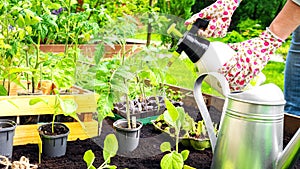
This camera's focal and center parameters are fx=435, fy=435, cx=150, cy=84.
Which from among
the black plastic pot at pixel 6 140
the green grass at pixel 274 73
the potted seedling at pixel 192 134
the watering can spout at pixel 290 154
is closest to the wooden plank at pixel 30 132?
the black plastic pot at pixel 6 140

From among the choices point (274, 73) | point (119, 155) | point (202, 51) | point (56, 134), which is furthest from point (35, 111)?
point (274, 73)

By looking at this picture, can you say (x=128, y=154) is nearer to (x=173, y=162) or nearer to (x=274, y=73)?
(x=173, y=162)

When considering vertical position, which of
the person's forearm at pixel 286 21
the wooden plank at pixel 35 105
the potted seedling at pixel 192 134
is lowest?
the potted seedling at pixel 192 134

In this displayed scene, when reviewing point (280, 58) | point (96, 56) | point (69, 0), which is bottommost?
point (280, 58)

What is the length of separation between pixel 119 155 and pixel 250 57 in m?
0.50

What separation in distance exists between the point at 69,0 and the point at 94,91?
1.66 ft

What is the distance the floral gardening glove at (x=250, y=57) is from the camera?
1.32 meters

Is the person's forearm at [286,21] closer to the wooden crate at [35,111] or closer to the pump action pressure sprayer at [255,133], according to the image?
the pump action pressure sprayer at [255,133]

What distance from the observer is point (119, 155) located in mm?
1240

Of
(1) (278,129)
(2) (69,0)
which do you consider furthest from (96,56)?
(1) (278,129)

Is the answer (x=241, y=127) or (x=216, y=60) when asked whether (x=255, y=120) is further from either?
(x=216, y=60)

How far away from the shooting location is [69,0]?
158cm

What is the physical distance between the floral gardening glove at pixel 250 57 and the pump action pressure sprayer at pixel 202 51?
0.02 m

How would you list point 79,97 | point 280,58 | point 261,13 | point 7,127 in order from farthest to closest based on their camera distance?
point 261,13 < point 280,58 < point 79,97 < point 7,127
